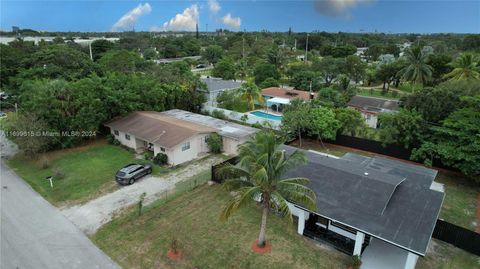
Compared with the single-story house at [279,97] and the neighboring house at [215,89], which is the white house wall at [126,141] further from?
the single-story house at [279,97]

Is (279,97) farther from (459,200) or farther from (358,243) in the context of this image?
(358,243)

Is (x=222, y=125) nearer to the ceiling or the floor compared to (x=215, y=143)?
nearer to the ceiling

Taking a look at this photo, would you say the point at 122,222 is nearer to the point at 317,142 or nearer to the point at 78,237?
the point at 78,237

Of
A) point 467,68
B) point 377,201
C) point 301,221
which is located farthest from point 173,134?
point 467,68

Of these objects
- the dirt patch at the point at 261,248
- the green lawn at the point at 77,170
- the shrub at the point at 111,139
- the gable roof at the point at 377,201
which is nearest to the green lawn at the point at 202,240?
the dirt patch at the point at 261,248

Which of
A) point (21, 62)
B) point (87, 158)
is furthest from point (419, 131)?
point (21, 62)

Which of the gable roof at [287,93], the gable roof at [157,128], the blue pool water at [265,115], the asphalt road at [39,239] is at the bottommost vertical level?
the asphalt road at [39,239]
